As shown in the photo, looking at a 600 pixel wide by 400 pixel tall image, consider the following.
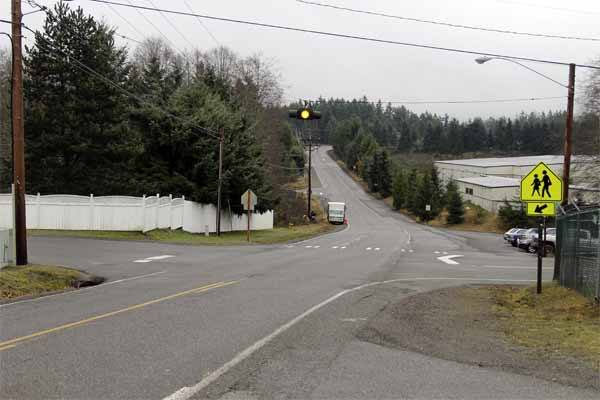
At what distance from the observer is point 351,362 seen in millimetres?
8047

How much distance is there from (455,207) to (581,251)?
7279 centimetres

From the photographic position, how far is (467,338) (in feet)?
33.1

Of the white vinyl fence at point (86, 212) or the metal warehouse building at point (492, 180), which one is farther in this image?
the metal warehouse building at point (492, 180)

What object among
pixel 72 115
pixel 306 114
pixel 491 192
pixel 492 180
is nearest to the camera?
pixel 306 114

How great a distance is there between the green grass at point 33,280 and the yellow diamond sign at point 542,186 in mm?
12254

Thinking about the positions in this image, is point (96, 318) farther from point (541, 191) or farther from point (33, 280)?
point (541, 191)

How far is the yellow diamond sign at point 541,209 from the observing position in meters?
16.5

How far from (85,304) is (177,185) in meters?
32.9

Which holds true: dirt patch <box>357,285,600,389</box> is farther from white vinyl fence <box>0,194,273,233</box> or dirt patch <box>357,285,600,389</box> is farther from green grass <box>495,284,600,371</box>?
white vinyl fence <box>0,194,273,233</box>

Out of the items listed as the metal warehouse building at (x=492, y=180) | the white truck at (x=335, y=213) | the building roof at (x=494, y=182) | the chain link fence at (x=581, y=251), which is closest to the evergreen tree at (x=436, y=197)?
the metal warehouse building at (x=492, y=180)

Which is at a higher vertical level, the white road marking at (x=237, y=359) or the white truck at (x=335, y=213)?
the white road marking at (x=237, y=359)

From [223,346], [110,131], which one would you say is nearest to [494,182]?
[110,131]

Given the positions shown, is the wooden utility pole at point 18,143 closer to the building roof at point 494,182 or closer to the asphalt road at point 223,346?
the asphalt road at point 223,346

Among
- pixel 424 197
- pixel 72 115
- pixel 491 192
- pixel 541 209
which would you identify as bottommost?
pixel 424 197
